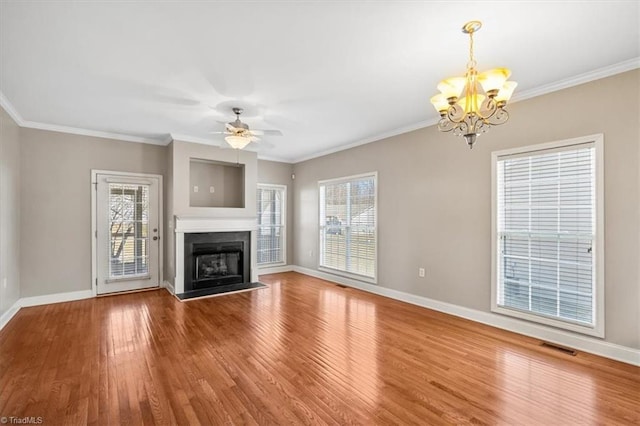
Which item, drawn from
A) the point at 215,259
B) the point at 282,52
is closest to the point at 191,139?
the point at 215,259

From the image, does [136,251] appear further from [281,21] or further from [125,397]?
[281,21]

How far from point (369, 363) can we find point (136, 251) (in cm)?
464

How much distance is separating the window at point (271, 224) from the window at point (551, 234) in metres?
4.78

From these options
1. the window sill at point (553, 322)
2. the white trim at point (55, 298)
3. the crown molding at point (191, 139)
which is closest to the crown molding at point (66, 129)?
the crown molding at point (191, 139)

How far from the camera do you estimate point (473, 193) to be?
3930 millimetres

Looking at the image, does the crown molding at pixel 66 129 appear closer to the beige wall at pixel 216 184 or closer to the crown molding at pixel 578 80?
the beige wall at pixel 216 184

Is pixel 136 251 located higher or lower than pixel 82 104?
lower

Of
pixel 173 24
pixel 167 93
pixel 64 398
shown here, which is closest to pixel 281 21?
pixel 173 24

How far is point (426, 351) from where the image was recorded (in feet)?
9.95

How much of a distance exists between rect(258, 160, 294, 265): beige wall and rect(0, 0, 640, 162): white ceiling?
113 inches

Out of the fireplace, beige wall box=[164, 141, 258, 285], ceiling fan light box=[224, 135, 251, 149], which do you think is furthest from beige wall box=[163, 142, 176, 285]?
ceiling fan light box=[224, 135, 251, 149]

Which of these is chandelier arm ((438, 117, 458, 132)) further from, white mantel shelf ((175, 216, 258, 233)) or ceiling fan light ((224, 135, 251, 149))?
white mantel shelf ((175, 216, 258, 233))

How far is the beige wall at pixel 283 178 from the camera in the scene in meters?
7.02

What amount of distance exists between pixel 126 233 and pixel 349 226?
13.4 ft
